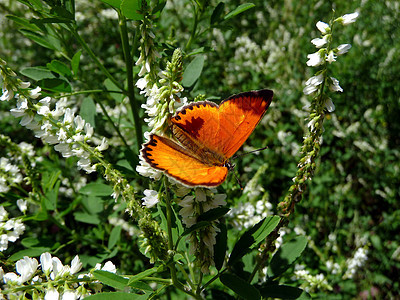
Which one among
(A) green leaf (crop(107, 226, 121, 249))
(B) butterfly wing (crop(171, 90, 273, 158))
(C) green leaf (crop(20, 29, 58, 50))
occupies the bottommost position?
(A) green leaf (crop(107, 226, 121, 249))

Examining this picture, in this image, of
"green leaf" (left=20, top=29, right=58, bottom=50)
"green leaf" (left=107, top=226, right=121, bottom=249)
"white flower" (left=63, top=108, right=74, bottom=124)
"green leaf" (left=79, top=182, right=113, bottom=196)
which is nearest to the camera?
"white flower" (left=63, top=108, right=74, bottom=124)

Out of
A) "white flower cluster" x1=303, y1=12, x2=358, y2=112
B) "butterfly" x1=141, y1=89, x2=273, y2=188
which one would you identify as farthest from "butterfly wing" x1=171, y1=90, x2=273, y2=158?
"white flower cluster" x1=303, y1=12, x2=358, y2=112

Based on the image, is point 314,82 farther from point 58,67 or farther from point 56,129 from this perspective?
point 58,67

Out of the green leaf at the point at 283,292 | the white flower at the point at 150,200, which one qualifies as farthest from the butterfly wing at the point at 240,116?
the green leaf at the point at 283,292

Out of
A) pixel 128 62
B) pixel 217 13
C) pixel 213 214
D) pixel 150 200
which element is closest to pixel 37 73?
pixel 128 62

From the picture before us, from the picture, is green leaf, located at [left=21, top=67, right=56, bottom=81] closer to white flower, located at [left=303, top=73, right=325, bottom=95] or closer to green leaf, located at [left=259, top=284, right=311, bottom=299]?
white flower, located at [left=303, top=73, right=325, bottom=95]

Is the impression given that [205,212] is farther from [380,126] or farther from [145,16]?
[380,126]

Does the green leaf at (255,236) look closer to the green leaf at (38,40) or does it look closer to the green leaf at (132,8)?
the green leaf at (132,8)
